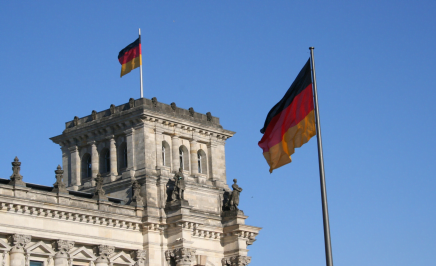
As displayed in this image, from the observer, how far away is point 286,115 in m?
36.6

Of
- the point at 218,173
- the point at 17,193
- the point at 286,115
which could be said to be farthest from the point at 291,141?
the point at 218,173

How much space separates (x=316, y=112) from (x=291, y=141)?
253cm

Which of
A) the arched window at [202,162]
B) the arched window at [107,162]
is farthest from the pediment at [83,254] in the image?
the arched window at [202,162]

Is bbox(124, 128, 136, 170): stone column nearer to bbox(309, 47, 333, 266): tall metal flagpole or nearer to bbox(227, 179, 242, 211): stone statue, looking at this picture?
bbox(227, 179, 242, 211): stone statue

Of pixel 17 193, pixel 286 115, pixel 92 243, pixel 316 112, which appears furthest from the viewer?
pixel 92 243

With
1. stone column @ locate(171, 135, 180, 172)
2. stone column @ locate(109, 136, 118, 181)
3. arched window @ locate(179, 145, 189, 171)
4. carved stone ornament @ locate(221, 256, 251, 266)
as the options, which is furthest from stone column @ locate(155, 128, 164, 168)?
carved stone ornament @ locate(221, 256, 251, 266)

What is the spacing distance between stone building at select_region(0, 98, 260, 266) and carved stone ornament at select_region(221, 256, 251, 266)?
0.24 feet

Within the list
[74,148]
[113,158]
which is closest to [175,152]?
[113,158]

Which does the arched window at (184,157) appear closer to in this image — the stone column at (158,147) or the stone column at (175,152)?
the stone column at (175,152)

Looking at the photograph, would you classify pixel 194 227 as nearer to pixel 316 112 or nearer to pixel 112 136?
pixel 112 136

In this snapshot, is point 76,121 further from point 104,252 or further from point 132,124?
point 104,252

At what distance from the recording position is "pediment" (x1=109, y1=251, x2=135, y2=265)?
55650 millimetres

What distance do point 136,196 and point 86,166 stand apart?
21.6ft

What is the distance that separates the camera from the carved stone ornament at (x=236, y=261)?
61.5 metres
